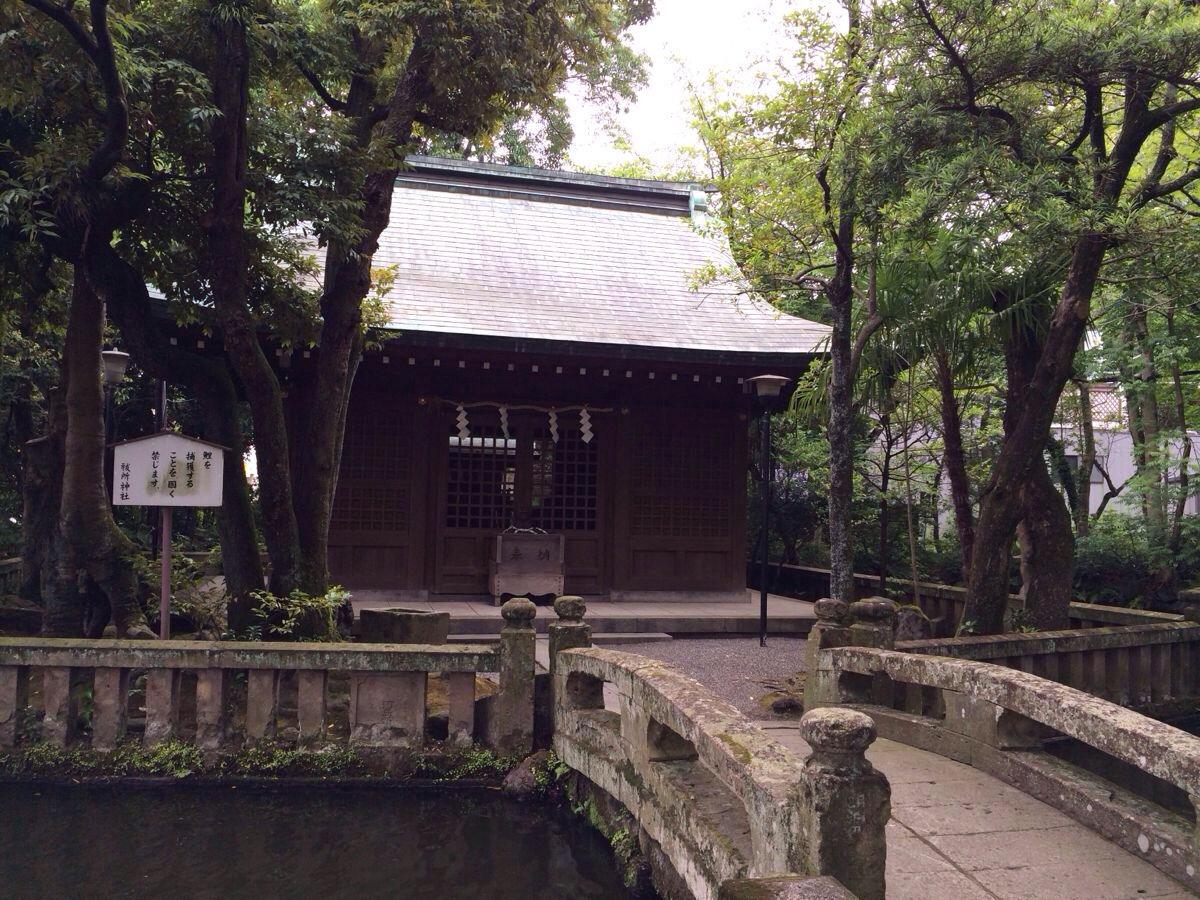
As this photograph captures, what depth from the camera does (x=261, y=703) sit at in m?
6.19

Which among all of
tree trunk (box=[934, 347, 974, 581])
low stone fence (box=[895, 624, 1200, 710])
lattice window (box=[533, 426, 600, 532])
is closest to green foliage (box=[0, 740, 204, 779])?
low stone fence (box=[895, 624, 1200, 710])

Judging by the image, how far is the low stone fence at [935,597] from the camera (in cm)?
865

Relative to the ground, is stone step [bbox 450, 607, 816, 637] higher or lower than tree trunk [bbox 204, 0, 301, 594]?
lower

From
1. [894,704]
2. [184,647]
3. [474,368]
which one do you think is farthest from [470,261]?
[894,704]

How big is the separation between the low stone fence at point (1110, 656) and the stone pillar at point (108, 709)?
5.43m

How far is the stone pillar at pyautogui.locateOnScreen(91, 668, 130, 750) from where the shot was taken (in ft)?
20.1

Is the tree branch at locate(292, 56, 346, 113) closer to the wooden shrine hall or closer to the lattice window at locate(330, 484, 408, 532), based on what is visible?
the wooden shrine hall

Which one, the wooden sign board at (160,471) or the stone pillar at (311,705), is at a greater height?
the wooden sign board at (160,471)

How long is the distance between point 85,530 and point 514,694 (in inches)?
168

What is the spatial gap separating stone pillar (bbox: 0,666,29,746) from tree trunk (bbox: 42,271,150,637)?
144 cm

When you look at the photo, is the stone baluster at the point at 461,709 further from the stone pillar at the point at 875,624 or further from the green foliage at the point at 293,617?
the stone pillar at the point at 875,624

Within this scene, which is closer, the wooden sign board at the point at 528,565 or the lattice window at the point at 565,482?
the wooden sign board at the point at 528,565

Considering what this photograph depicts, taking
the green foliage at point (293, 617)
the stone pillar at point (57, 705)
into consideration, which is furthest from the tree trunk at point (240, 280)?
the stone pillar at point (57, 705)

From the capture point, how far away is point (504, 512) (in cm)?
1198
